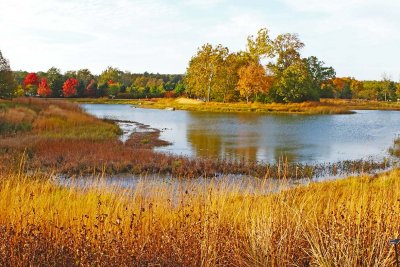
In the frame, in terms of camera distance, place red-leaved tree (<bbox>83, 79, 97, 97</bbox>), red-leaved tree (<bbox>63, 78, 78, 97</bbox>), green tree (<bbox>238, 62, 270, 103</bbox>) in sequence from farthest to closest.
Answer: red-leaved tree (<bbox>83, 79, 97, 97</bbox>)
red-leaved tree (<bbox>63, 78, 78, 97</bbox>)
green tree (<bbox>238, 62, 270, 103</bbox>)

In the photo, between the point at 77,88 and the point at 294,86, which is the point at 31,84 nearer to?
the point at 77,88

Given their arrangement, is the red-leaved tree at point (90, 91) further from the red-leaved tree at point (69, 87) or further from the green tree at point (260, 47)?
the green tree at point (260, 47)

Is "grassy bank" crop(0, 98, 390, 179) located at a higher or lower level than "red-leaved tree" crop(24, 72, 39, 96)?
lower

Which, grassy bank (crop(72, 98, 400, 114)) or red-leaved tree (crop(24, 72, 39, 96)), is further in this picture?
red-leaved tree (crop(24, 72, 39, 96))

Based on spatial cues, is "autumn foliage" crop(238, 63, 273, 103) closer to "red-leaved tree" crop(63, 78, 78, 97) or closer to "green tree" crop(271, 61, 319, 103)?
"green tree" crop(271, 61, 319, 103)

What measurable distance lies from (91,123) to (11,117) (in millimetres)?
6467

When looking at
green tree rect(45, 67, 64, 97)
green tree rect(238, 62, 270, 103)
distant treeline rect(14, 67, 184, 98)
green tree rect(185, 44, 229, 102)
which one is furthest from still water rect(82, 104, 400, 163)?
green tree rect(45, 67, 64, 97)

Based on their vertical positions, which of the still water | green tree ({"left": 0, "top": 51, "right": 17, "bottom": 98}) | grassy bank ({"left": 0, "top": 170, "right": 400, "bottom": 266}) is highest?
green tree ({"left": 0, "top": 51, "right": 17, "bottom": 98})

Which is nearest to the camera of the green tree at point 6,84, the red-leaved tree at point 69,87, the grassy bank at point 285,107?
the green tree at point 6,84

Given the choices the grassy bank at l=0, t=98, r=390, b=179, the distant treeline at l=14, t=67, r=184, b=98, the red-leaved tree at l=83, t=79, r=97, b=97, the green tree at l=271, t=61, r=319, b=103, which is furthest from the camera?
the red-leaved tree at l=83, t=79, r=97, b=97

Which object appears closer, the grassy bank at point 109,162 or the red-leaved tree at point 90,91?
the grassy bank at point 109,162

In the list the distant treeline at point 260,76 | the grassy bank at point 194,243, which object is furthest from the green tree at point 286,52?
the grassy bank at point 194,243

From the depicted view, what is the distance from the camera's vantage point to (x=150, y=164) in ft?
57.4

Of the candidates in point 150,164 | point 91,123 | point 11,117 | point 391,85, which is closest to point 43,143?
point 150,164
